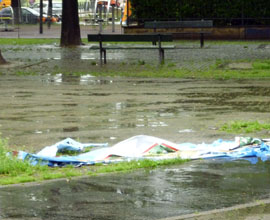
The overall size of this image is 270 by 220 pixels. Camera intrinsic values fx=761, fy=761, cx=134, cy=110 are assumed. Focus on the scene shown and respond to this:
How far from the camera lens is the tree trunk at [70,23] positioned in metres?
28.4

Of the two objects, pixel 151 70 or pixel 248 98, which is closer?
pixel 248 98

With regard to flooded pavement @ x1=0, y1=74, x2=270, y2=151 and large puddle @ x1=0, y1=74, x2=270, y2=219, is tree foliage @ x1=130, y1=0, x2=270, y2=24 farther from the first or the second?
flooded pavement @ x1=0, y1=74, x2=270, y2=151

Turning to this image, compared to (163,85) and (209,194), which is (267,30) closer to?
(163,85)

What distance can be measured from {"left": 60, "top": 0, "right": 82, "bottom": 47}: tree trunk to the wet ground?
7238 mm

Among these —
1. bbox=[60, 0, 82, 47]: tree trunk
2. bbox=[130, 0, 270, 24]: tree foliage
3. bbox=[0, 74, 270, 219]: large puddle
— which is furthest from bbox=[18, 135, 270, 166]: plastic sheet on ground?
bbox=[130, 0, 270, 24]: tree foliage

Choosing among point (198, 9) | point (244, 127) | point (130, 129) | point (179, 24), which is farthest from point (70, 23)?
point (244, 127)

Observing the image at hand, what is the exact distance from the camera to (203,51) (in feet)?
83.2

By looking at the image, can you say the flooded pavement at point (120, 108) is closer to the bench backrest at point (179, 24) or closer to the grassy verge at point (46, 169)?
the grassy verge at point (46, 169)

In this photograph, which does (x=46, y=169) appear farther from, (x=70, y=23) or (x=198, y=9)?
(x=198, y=9)

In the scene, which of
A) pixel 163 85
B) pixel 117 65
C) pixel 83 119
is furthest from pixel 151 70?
pixel 83 119

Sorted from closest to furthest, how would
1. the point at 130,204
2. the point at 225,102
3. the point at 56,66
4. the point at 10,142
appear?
the point at 130,204 < the point at 10,142 < the point at 225,102 < the point at 56,66

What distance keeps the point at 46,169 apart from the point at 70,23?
20982mm

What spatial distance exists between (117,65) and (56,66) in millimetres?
1673

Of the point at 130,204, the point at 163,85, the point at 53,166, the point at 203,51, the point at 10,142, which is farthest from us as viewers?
the point at 203,51
